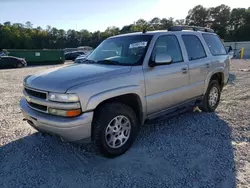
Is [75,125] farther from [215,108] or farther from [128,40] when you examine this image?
[215,108]

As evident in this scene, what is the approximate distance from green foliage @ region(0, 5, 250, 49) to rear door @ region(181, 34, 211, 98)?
6321cm

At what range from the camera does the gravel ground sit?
2.95 meters

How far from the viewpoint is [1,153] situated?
3682mm

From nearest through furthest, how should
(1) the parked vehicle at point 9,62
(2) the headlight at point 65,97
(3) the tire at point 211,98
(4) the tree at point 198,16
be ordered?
1. (2) the headlight at point 65,97
2. (3) the tire at point 211,98
3. (1) the parked vehicle at point 9,62
4. (4) the tree at point 198,16

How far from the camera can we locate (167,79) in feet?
13.3

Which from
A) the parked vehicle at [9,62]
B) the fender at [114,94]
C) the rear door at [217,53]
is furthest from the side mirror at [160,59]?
the parked vehicle at [9,62]

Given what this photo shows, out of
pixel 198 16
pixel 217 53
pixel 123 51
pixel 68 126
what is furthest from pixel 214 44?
pixel 198 16

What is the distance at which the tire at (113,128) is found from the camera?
10.5 feet

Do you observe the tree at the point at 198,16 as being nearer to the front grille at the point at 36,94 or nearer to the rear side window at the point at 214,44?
the rear side window at the point at 214,44

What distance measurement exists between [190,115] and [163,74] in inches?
73.7

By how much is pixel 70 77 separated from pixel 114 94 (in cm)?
66

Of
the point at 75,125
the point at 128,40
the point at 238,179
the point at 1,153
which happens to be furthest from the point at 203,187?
the point at 1,153

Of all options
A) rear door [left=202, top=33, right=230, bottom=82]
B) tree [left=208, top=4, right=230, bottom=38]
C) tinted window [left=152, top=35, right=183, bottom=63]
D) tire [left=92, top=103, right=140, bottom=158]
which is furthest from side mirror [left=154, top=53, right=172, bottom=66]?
tree [left=208, top=4, right=230, bottom=38]

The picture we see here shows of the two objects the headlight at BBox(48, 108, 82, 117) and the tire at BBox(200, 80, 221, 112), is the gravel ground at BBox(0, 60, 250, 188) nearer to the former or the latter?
the tire at BBox(200, 80, 221, 112)
